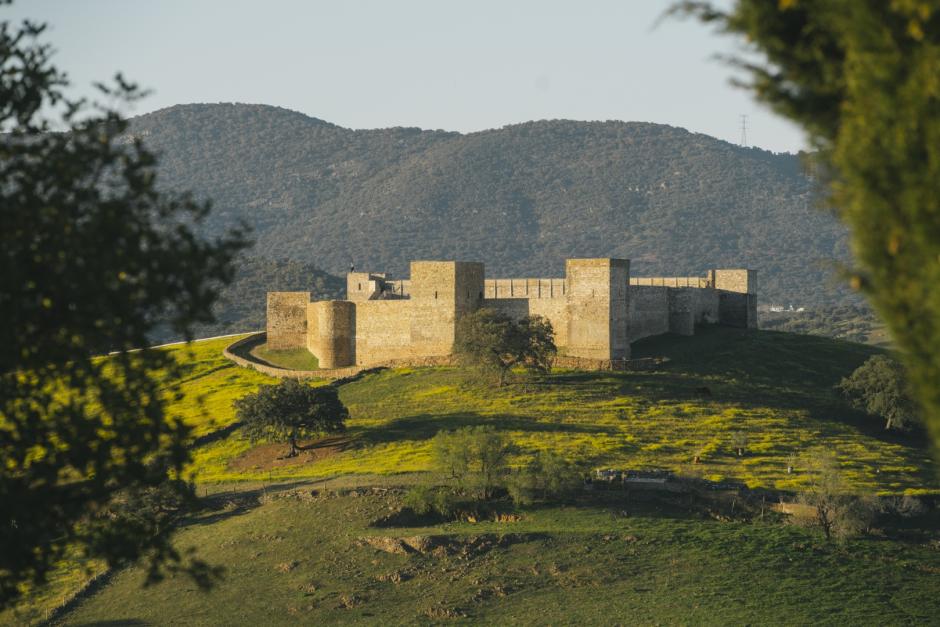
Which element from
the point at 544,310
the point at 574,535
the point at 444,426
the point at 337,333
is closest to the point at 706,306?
the point at 544,310

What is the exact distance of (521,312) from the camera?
61.3 metres

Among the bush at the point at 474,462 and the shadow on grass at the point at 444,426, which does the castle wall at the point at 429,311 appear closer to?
the shadow on grass at the point at 444,426

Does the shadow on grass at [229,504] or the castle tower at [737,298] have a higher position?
the castle tower at [737,298]

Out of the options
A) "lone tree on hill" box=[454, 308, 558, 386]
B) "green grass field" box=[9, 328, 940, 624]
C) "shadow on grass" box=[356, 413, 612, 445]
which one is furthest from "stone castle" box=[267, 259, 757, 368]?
"shadow on grass" box=[356, 413, 612, 445]

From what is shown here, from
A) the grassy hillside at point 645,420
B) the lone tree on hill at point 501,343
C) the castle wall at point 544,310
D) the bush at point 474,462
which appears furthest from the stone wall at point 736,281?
the bush at point 474,462

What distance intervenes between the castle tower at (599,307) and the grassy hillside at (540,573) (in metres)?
15.9

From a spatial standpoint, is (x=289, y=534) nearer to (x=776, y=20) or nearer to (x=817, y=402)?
(x=817, y=402)

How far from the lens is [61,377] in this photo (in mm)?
11953

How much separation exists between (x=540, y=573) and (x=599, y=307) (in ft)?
72.8

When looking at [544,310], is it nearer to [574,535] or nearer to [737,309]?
[737,309]

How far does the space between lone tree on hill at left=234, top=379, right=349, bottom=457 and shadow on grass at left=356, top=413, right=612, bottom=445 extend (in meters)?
1.41

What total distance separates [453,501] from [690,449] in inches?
383

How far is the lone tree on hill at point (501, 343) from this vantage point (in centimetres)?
5603

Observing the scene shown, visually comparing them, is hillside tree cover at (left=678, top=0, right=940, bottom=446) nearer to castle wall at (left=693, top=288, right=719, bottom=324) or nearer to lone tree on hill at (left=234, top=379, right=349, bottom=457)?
lone tree on hill at (left=234, top=379, right=349, bottom=457)
